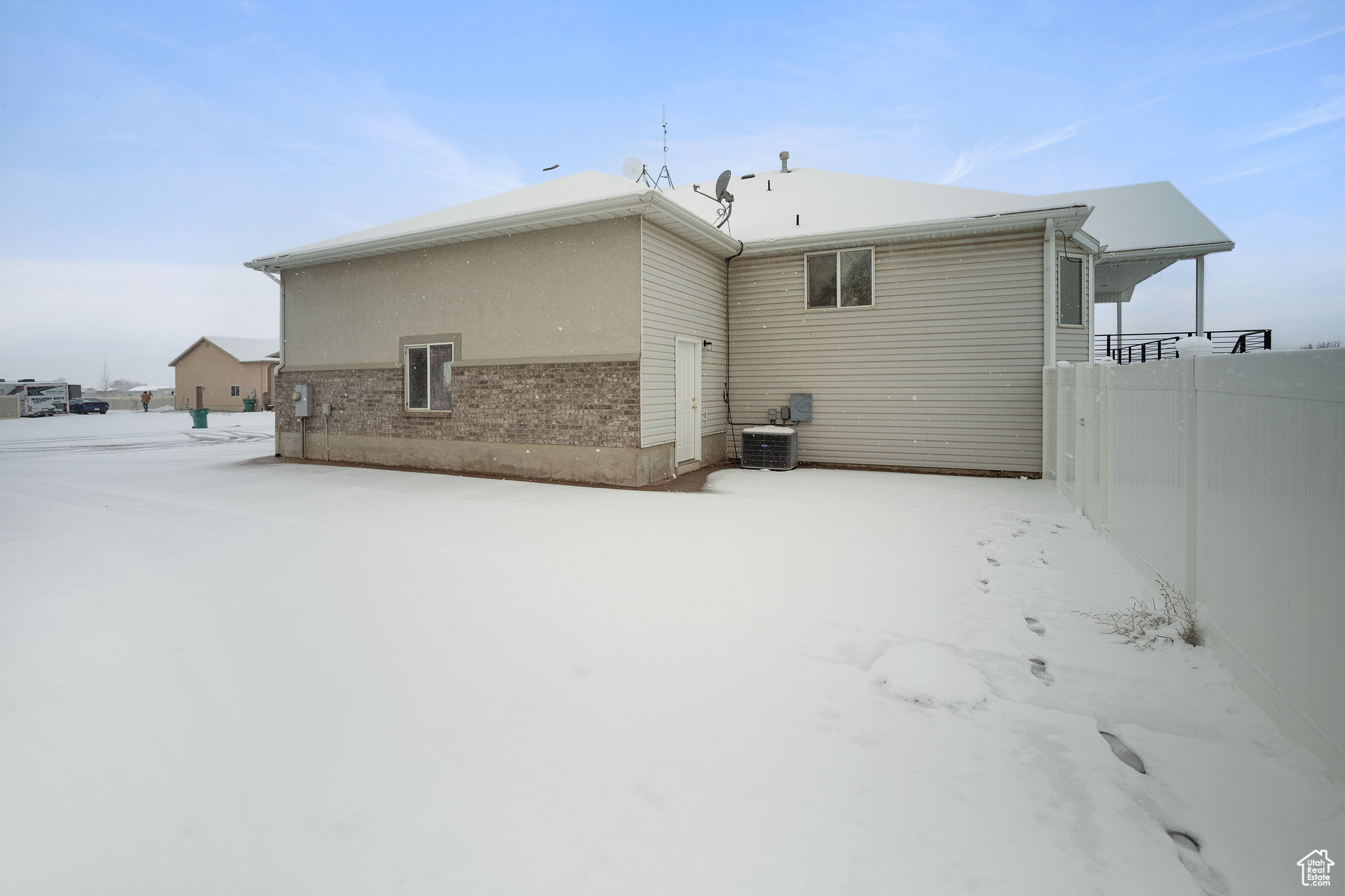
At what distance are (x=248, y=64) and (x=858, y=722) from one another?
19842mm

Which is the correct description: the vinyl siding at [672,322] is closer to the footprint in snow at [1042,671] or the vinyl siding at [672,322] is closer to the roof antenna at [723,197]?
the roof antenna at [723,197]

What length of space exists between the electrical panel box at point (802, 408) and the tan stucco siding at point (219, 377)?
129 feet

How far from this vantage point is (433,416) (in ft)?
37.6

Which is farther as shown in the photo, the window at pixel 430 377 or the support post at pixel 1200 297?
the support post at pixel 1200 297

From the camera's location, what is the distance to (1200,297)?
42.5 feet

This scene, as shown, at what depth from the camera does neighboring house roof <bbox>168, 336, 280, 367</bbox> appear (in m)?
40.1

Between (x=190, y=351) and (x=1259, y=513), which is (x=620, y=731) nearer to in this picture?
(x=1259, y=513)

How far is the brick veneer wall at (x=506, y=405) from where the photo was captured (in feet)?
31.6

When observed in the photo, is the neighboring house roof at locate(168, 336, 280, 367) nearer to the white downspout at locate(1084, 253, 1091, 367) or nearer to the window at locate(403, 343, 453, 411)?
the window at locate(403, 343, 453, 411)

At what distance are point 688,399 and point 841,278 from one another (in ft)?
11.9

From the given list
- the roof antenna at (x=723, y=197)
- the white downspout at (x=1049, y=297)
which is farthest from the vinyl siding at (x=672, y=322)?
the white downspout at (x=1049, y=297)

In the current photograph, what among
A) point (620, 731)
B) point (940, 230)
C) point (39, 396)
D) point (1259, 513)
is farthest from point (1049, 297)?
point (39, 396)

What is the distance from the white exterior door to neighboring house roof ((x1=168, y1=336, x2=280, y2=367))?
121 ft
